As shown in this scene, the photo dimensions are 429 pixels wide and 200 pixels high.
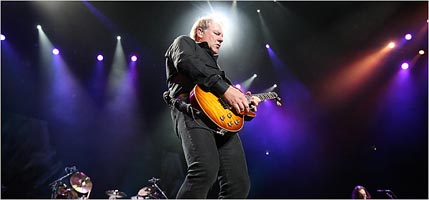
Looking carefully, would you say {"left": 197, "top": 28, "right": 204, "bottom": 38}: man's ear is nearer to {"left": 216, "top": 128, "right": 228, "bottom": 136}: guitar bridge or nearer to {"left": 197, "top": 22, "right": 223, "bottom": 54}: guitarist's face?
{"left": 197, "top": 22, "right": 223, "bottom": 54}: guitarist's face

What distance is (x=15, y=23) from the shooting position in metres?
7.67

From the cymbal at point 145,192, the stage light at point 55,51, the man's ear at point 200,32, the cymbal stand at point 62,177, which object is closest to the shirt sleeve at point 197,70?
the man's ear at point 200,32

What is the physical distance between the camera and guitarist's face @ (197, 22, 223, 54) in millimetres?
2533

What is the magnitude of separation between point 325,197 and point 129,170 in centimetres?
384

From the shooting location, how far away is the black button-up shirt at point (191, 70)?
7.22 ft

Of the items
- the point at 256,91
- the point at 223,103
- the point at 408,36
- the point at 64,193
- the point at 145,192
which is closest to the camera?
the point at 223,103

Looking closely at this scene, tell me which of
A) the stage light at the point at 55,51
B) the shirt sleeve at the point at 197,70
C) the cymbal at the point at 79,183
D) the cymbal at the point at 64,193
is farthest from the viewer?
the stage light at the point at 55,51

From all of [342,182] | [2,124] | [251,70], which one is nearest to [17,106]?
[2,124]

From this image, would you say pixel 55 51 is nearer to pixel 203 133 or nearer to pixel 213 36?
pixel 213 36

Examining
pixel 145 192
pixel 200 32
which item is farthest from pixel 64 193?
pixel 200 32

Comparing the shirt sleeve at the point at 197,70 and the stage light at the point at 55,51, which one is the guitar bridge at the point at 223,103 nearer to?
the shirt sleeve at the point at 197,70

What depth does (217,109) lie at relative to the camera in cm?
225

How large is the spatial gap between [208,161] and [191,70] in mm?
502

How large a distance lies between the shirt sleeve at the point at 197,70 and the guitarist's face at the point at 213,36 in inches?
11.1
